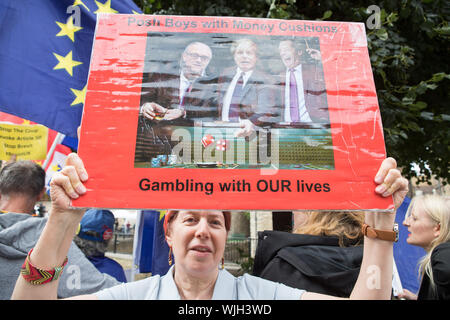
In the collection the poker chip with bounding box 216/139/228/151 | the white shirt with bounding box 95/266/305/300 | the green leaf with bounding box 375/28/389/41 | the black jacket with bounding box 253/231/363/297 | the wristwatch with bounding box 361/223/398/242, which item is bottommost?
the white shirt with bounding box 95/266/305/300

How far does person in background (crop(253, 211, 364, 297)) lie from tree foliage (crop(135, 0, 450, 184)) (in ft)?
5.67

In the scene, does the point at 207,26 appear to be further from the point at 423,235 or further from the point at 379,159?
the point at 423,235

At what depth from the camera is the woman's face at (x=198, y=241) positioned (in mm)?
1369

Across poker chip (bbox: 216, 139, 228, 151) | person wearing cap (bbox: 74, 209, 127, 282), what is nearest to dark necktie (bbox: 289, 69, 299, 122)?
poker chip (bbox: 216, 139, 228, 151)

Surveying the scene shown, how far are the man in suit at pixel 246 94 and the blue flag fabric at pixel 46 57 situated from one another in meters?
1.69

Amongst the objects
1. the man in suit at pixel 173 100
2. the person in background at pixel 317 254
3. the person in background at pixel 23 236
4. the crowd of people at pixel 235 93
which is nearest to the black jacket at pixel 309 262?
the person in background at pixel 317 254

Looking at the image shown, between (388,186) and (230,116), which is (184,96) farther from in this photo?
(388,186)

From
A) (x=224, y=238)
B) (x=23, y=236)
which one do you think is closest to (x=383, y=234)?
(x=224, y=238)

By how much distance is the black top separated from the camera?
1939 millimetres

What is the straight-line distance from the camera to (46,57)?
2.59 m

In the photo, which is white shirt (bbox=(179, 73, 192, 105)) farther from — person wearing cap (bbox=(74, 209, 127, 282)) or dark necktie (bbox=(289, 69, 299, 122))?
person wearing cap (bbox=(74, 209, 127, 282))

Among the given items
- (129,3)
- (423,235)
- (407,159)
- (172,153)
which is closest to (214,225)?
(172,153)

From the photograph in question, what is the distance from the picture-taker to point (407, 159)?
652 centimetres

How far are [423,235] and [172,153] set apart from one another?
2.05 meters
